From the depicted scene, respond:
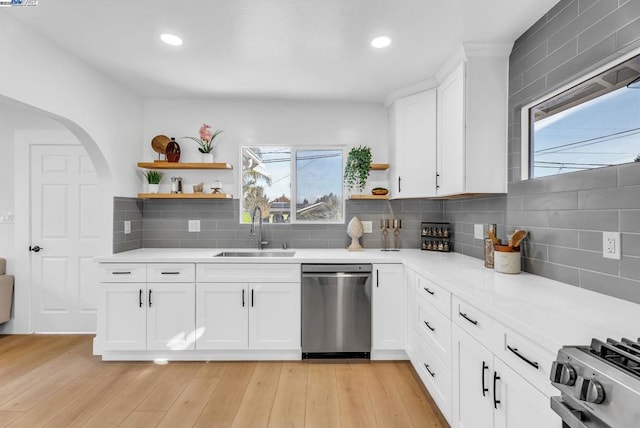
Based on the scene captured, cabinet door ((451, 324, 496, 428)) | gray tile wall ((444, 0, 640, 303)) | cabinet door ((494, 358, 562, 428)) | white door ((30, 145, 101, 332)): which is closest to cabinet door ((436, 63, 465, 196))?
gray tile wall ((444, 0, 640, 303))

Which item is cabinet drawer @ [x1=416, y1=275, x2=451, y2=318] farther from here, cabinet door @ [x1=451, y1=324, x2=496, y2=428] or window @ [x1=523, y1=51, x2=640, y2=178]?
window @ [x1=523, y1=51, x2=640, y2=178]

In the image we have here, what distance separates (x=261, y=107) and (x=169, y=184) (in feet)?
4.28

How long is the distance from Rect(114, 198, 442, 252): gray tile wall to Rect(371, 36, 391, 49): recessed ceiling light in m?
1.61

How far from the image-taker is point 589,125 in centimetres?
173

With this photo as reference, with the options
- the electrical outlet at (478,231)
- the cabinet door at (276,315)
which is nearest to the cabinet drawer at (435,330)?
the electrical outlet at (478,231)

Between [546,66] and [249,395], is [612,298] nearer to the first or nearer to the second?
[546,66]

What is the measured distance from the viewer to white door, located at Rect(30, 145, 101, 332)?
11.1 feet

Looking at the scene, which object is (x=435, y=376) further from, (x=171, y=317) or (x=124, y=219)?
(x=124, y=219)

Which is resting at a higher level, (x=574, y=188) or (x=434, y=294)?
(x=574, y=188)

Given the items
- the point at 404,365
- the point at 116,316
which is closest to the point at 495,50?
the point at 404,365

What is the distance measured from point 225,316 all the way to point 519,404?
88.2 inches

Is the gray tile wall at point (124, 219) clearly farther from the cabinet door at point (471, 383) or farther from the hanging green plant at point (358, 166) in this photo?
A: the cabinet door at point (471, 383)

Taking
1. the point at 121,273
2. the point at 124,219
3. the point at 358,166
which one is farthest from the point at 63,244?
the point at 358,166

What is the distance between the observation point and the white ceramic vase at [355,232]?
3361 millimetres
